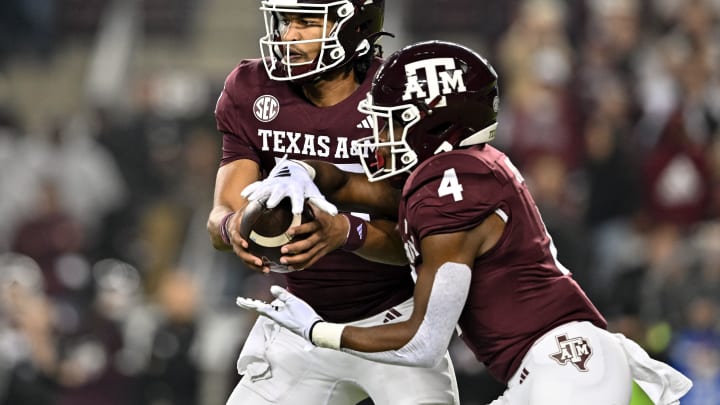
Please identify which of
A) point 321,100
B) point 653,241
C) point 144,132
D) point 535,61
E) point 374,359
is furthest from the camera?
point 144,132

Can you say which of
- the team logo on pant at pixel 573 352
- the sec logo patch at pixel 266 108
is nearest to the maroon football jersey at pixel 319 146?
the sec logo patch at pixel 266 108

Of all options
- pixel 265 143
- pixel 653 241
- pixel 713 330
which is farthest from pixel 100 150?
pixel 265 143

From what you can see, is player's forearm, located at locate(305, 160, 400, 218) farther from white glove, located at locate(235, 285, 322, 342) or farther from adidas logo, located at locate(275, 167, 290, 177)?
white glove, located at locate(235, 285, 322, 342)

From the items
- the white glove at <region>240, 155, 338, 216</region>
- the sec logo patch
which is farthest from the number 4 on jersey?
the sec logo patch

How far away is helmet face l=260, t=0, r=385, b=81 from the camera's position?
Result: 4.28m

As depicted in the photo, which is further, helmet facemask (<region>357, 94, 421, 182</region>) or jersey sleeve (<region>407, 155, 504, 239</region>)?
helmet facemask (<region>357, 94, 421, 182</region>)

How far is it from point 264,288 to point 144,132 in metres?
2.28

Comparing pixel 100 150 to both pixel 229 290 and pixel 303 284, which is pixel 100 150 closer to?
pixel 229 290

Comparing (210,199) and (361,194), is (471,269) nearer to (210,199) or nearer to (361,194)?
(361,194)

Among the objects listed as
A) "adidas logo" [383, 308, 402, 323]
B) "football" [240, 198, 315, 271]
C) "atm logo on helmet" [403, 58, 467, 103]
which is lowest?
"adidas logo" [383, 308, 402, 323]

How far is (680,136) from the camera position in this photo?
323 inches

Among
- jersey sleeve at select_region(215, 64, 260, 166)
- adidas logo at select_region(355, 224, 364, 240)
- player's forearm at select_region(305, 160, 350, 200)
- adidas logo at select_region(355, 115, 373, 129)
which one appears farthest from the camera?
jersey sleeve at select_region(215, 64, 260, 166)

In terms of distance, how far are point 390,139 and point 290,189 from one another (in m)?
0.34

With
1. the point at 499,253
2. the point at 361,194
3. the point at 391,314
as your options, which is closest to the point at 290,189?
the point at 361,194
